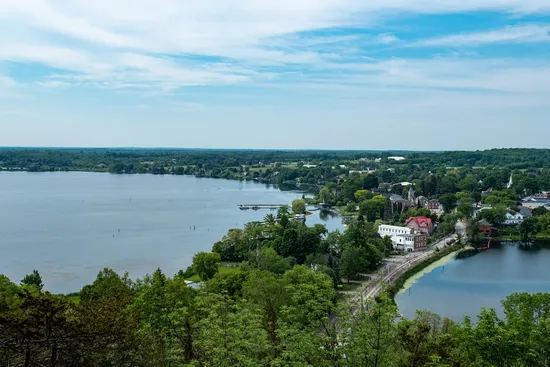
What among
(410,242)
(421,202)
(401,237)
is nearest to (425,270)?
(410,242)

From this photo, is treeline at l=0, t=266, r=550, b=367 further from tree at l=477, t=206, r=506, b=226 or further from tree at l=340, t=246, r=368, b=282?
tree at l=477, t=206, r=506, b=226

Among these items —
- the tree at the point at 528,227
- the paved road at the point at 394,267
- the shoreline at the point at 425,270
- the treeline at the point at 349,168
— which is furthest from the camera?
the treeline at the point at 349,168

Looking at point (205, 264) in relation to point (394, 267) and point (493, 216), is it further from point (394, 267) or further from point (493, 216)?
point (493, 216)

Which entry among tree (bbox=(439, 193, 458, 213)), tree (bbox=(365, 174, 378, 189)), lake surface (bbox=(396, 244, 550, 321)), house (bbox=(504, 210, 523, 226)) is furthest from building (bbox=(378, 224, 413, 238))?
tree (bbox=(365, 174, 378, 189))

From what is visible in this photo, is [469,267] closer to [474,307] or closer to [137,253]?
[474,307]

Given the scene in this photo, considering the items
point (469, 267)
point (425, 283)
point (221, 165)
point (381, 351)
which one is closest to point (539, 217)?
point (469, 267)

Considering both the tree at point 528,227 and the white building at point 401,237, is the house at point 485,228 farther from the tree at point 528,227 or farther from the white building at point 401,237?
the white building at point 401,237

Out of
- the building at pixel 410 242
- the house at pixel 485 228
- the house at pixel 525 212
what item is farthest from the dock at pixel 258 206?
the house at pixel 525 212
